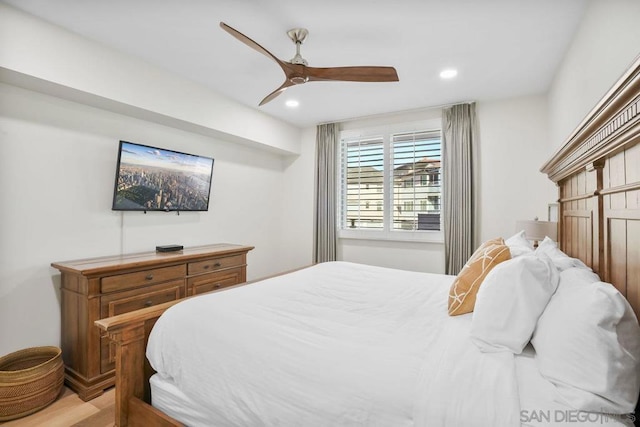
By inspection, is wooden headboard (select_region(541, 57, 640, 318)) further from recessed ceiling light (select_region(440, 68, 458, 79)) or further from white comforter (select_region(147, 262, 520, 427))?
recessed ceiling light (select_region(440, 68, 458, 79))

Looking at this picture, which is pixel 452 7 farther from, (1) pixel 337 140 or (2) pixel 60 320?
(2) pixel 60 320

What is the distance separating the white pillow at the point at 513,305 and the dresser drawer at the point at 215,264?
251 cm

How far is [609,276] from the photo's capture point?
4.28 ft

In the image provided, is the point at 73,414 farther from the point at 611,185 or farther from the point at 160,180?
the point at 611,185

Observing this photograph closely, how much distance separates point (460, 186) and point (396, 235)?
39.7 inches

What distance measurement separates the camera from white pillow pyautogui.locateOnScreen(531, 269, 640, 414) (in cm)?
81

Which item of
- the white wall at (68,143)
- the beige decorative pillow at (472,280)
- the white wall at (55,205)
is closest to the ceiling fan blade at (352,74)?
the beige decorative pillow at (472,280)

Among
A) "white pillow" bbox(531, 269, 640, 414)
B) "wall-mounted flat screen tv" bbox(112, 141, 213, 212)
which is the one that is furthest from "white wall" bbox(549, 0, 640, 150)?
"wall-mounted flat screen tv" bbox(112, 141, 213, 212)

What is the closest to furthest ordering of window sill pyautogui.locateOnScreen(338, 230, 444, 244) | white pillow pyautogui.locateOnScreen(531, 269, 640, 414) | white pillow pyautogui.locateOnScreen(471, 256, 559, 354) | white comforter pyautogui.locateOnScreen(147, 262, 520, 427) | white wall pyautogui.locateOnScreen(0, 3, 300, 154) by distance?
white pillow pyautogui.locateOnScreen(531, 269, 640, 414) < white comforter pyautogui.locateOnScreen(147, 262, 520, 427) < white pillow pyautogui.locateOnScreen(471, 256, 559, 354) < white wall pyautogui.locateOnScreen(0, 3, 300, 154) < window sill pyautogui.locateOnScreen(338, 230, 444, 244)

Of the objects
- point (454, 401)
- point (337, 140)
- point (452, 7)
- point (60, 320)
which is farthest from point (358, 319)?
point (337, 140)

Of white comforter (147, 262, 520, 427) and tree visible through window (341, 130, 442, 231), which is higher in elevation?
tree visible through window (341, 130, 442, 231)

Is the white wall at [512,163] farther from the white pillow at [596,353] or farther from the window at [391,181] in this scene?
the white pillow at [596,353]

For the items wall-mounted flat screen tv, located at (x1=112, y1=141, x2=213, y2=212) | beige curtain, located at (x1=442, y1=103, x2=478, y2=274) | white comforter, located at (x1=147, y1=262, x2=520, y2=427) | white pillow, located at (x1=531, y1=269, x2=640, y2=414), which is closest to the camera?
white pillow, located at (x1=531, y1=269, x2=640, y2=414)

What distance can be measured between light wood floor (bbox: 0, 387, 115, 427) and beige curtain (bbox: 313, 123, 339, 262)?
287cm
